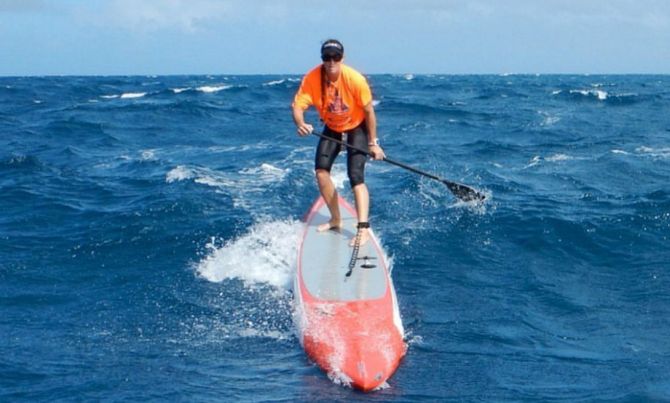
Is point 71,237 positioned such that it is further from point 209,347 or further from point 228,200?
point 209,347

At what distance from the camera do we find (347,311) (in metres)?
7.15

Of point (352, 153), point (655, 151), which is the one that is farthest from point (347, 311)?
point (655, 151)

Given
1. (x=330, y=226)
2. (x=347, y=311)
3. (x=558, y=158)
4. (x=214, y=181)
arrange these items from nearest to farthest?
(x=347, y=311), (x=330, y=226), (x=214, y=181), (x=558, y=158)

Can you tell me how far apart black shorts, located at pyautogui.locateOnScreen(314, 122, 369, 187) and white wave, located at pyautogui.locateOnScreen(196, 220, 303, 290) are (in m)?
1.24

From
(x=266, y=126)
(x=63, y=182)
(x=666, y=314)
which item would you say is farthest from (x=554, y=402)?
(x=266, y=126)

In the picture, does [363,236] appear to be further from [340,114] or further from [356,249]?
[340,114]

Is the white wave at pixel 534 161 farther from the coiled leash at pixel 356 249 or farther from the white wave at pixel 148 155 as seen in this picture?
the coiled leash at pixel 356 249

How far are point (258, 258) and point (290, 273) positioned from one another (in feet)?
2.93

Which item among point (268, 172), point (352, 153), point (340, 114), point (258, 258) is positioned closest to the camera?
point (340, 114)

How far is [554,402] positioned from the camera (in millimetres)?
5926

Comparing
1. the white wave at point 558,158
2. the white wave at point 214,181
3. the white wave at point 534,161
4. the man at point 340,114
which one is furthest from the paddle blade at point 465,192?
the white wave at point 558,158

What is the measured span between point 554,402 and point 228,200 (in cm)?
858

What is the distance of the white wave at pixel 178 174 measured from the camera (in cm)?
1545

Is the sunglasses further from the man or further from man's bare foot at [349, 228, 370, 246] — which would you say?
man's bare foot at [349, 228, 370, 246]
